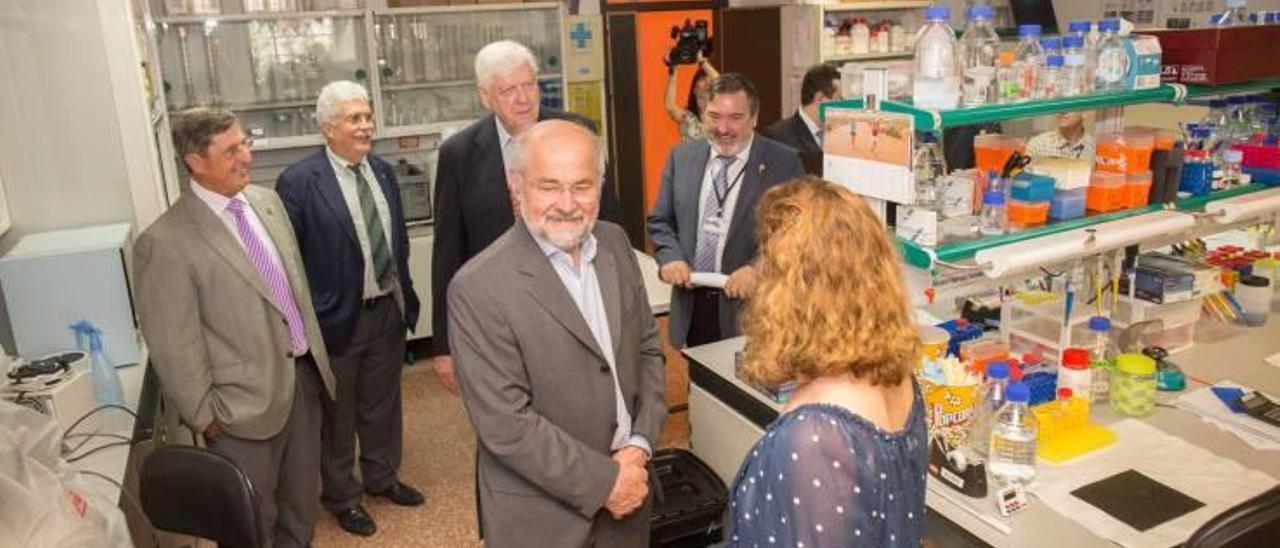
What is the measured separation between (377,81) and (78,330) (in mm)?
2601

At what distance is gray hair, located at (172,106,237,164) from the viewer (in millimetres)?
2359

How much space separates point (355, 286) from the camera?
118 inches

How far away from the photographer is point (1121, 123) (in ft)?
7.75

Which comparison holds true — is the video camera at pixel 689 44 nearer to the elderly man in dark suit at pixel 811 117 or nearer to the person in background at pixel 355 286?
the elderly man in dark suit at pixel 811 117

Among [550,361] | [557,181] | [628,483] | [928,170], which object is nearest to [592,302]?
[550,361]

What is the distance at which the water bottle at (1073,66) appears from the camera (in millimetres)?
2123

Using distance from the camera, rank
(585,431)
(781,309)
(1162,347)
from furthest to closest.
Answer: (1162,347) → (585,431) → (781,309)

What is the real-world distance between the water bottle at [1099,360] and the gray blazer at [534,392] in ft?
4.09

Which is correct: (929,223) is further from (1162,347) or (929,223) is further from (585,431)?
(1162,347)

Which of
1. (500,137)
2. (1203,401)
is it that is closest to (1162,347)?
(1203,401)

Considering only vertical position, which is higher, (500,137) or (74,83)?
(74,83)

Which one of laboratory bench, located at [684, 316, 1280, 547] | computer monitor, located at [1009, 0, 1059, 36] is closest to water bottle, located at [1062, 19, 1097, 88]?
laboratory bench, located at [684, 316, 1280, 547]

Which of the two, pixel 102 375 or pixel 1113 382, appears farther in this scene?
pixel 102 375

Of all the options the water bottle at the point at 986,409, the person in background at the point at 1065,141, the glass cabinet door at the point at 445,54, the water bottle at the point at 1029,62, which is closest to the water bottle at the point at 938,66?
the water bottle at the point at 1029,62
